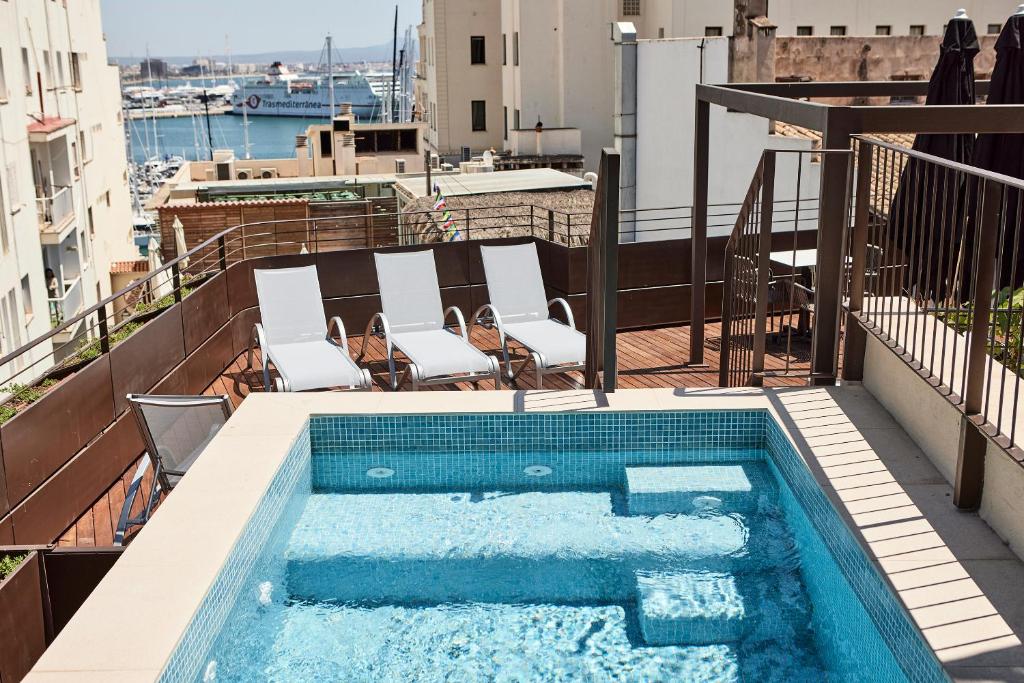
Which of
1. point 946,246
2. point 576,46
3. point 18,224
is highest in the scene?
point 576,46

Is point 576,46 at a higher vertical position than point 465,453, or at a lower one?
higher

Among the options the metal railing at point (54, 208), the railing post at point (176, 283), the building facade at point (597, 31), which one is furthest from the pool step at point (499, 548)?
the building facade at point (597, 31)

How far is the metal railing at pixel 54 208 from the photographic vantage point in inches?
1016

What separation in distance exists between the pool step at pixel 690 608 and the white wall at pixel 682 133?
14.3 meters

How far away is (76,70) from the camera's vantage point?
34188 mm

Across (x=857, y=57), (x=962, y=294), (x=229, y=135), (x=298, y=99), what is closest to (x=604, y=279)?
(x=962, y=294)

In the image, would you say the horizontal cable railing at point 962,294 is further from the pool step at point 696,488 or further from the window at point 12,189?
the window at point 12,189

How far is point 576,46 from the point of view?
4234 centimetres

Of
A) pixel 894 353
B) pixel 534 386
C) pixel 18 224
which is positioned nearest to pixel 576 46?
pixel 18 224

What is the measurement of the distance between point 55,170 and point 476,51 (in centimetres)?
2703

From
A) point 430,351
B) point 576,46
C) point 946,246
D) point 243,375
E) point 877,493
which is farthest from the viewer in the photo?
point 576,46

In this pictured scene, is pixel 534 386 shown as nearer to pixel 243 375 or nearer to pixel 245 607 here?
pixel 243 375

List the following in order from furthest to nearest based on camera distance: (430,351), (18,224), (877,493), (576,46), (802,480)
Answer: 1. (576,46)
2. (18,224)
3. (430,351)
4. (802,480)
5. (877,493)

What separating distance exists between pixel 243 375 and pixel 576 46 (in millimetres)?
36448
